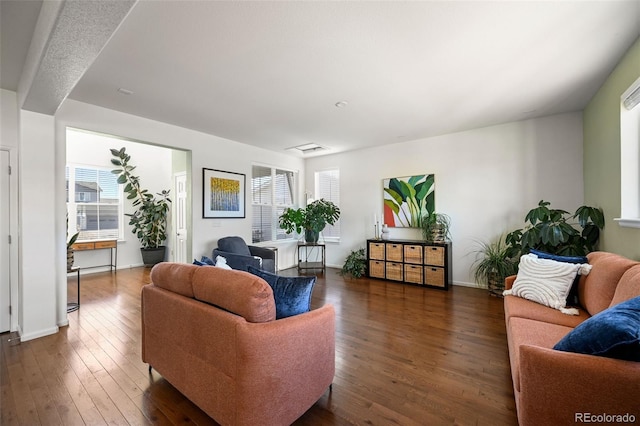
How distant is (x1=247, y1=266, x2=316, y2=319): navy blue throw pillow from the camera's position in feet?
5.26

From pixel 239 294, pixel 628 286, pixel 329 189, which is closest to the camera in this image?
pixel 239 294

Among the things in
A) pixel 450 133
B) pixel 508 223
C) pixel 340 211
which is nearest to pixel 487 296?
pixel 508 223

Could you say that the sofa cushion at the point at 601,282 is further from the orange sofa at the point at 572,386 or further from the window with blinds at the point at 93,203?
the window with blinds at the point at 93,203

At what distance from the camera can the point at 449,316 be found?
124 inches

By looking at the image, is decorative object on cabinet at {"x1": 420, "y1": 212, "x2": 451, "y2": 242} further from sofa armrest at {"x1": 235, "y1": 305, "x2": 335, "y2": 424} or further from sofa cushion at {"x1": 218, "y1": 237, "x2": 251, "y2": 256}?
sofa armrest at {"x1": 235, "y1": 305, "x2": 335, "y2": 424}

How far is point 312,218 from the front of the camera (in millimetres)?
5500

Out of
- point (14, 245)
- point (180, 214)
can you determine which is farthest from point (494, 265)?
point (180, 214)

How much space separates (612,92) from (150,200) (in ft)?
26.0

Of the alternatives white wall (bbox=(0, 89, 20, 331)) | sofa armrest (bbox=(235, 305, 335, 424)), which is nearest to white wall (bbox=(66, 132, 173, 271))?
white wall (bbox=(0, 89, 20, 331))

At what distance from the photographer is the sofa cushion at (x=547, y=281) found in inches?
84.9

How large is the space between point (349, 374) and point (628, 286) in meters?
1.85

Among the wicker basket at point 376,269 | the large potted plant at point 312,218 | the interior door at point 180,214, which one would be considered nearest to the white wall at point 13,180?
the interior door at point 180,214

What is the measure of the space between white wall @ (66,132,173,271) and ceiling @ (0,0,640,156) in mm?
3345

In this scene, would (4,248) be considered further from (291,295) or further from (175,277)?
(291,295)
